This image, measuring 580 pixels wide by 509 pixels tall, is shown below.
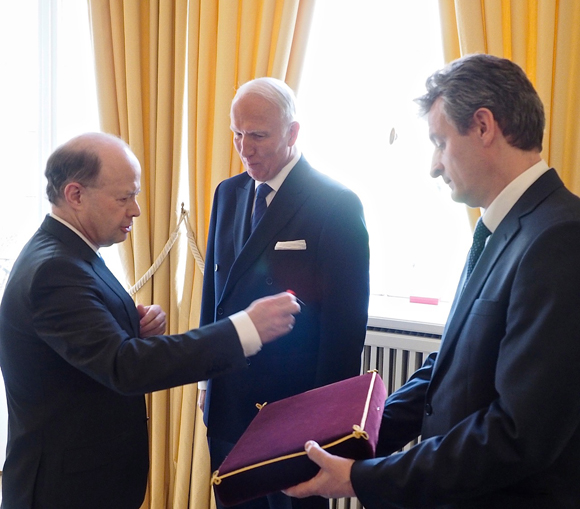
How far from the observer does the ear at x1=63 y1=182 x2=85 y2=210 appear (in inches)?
58.4

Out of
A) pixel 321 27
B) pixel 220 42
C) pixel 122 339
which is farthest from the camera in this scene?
pixel 321 27

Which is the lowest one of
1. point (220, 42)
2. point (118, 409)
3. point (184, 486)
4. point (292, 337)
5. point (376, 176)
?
point (184, 486)

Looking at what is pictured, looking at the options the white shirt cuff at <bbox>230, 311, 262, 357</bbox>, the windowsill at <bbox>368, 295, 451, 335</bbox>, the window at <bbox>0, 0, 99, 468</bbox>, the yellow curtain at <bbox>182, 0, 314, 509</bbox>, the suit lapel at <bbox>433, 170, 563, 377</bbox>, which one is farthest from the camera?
the window at <bbox>0, 0, 99, 468</bbox>

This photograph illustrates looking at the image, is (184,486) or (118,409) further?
(184,486)

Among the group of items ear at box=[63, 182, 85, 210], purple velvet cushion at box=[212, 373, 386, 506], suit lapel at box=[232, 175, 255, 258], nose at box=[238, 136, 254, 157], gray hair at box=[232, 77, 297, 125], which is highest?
gray hair at box=[232, 77, 297, 125]

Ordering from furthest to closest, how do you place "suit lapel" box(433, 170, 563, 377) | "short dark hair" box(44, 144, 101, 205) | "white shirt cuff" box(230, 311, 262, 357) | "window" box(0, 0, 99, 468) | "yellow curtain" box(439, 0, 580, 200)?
"window" box(0, 0, 99, 468) → "yellow curtain" box(439, 0, 580, 200) → "short dark hair" box(44, 144, 101, 205) → "white shirt cuff" box(230, 311, 262, 357) → "suit lapel" box(433, 170, 563, 377)

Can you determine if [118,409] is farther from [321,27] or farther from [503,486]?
[321,27]

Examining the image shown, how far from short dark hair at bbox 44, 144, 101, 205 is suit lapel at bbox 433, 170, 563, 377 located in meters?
0.99

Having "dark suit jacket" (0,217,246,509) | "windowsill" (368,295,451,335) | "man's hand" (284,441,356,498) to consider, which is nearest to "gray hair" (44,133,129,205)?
"dark suit jacket" (0,217,246,509)

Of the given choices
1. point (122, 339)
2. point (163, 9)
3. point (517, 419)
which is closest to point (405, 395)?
point (517, 419)

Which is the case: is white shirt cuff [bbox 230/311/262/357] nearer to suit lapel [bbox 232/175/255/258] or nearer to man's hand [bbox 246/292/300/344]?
man's hand [bbox 246/292/300/344]

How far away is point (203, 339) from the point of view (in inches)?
53.7

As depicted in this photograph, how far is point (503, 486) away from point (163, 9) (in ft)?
8.06

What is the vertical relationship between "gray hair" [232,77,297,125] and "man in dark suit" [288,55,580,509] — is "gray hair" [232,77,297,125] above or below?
above
